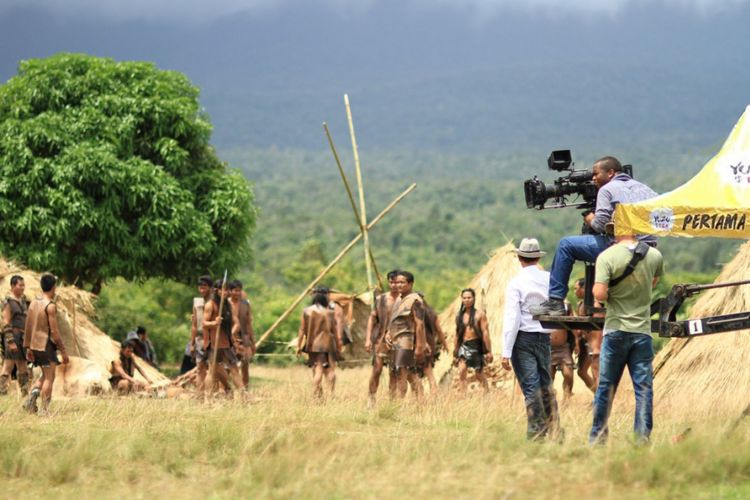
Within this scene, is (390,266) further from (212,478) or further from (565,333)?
(212,478)

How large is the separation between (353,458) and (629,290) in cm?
246

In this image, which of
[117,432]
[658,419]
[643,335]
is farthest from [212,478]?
[658,419]

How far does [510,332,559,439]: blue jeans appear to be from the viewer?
10.5 m

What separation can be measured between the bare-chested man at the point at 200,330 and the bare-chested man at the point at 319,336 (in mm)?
1296

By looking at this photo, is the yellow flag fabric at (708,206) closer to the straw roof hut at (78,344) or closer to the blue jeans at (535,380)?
the blue jeans at (535,380)

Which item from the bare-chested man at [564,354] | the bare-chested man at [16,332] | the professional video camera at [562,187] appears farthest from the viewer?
the bare-chested man at [16,332]

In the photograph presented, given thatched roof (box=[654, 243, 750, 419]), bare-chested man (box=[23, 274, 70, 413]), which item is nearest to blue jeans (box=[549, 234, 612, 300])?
thatched roof (box=[654, 243, 750, 419])

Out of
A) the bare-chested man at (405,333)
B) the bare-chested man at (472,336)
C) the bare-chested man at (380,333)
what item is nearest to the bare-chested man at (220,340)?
the bare-chested man at (380,333)

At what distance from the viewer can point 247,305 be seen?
17.6 meters

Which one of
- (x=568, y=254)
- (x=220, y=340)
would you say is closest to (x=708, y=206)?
(x=568, y=254)

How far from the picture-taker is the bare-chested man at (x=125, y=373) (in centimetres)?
1819

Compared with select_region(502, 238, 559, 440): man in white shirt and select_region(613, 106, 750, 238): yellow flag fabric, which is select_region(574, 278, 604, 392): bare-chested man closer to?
select_region(502, 238, 559, 440): man in white shirt

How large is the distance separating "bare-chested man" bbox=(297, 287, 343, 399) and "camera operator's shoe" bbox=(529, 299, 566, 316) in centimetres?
643

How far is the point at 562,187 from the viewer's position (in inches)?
434
